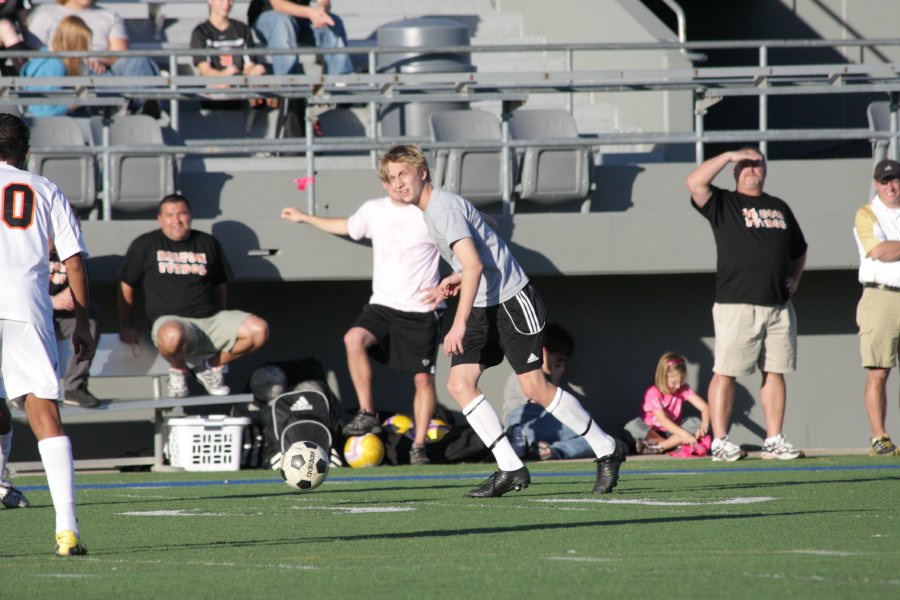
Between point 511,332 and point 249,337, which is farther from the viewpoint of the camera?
point 249,337

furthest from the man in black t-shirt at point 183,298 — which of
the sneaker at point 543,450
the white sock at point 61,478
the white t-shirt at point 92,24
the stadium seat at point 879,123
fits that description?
the white sock at point 61,478

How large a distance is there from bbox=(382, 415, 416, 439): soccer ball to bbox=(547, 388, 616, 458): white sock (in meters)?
3.91

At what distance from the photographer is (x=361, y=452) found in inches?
427

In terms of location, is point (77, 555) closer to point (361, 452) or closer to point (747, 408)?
point (361, 452)

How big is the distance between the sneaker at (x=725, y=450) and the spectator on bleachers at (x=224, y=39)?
19.4 feet

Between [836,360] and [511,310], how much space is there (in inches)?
258

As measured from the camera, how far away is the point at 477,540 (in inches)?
215

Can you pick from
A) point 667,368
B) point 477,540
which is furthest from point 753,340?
point 477,540

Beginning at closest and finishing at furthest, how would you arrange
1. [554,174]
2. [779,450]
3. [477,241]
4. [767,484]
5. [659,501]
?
[659,501] < [477,241] < [767,484] < [779,450] < [554,174]

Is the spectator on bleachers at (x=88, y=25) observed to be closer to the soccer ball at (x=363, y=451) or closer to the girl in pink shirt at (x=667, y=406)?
the soccer ball at (x=363, y=451)

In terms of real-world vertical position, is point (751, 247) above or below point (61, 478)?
above

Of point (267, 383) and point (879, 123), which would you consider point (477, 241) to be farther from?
point (879, 123)

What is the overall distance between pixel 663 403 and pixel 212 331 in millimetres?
4009

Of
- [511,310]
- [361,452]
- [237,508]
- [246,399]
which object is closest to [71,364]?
[246,399]
